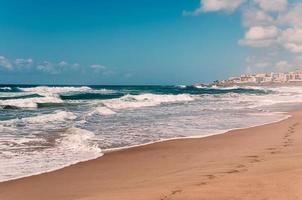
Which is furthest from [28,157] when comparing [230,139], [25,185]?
[230,139]

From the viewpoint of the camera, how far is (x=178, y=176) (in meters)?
7.38

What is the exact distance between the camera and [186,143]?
12.8 meters

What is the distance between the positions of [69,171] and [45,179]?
0.82 metres

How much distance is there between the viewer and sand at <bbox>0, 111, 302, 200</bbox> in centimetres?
588

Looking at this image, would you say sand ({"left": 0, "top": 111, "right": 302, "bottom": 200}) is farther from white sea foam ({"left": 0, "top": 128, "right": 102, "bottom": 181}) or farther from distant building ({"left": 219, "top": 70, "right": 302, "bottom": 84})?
distant building ({"left": 219, "top": 70, "right": 302, "bottom": 84})

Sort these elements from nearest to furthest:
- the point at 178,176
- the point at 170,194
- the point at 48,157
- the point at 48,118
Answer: the point at 170,194 < the point at 178,176 < the point at 48,157 < the point at 48,118

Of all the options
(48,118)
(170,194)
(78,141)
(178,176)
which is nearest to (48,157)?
(78,141)

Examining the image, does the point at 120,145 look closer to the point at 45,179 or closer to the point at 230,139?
the point at 230,139

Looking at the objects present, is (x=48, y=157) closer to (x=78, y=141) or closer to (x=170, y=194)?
(x=78, y=141)

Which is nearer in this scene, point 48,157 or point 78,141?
point 48,157

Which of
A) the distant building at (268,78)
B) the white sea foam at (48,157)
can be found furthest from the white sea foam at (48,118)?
the distant building at (268,78)

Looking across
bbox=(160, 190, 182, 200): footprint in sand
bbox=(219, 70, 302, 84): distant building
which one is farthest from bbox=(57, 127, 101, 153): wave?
bbox=(219, 70, 302, 84): distant building

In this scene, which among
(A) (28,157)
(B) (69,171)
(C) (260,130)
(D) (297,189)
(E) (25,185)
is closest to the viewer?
(D) (297,189)

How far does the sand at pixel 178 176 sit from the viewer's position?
588 centimetres
